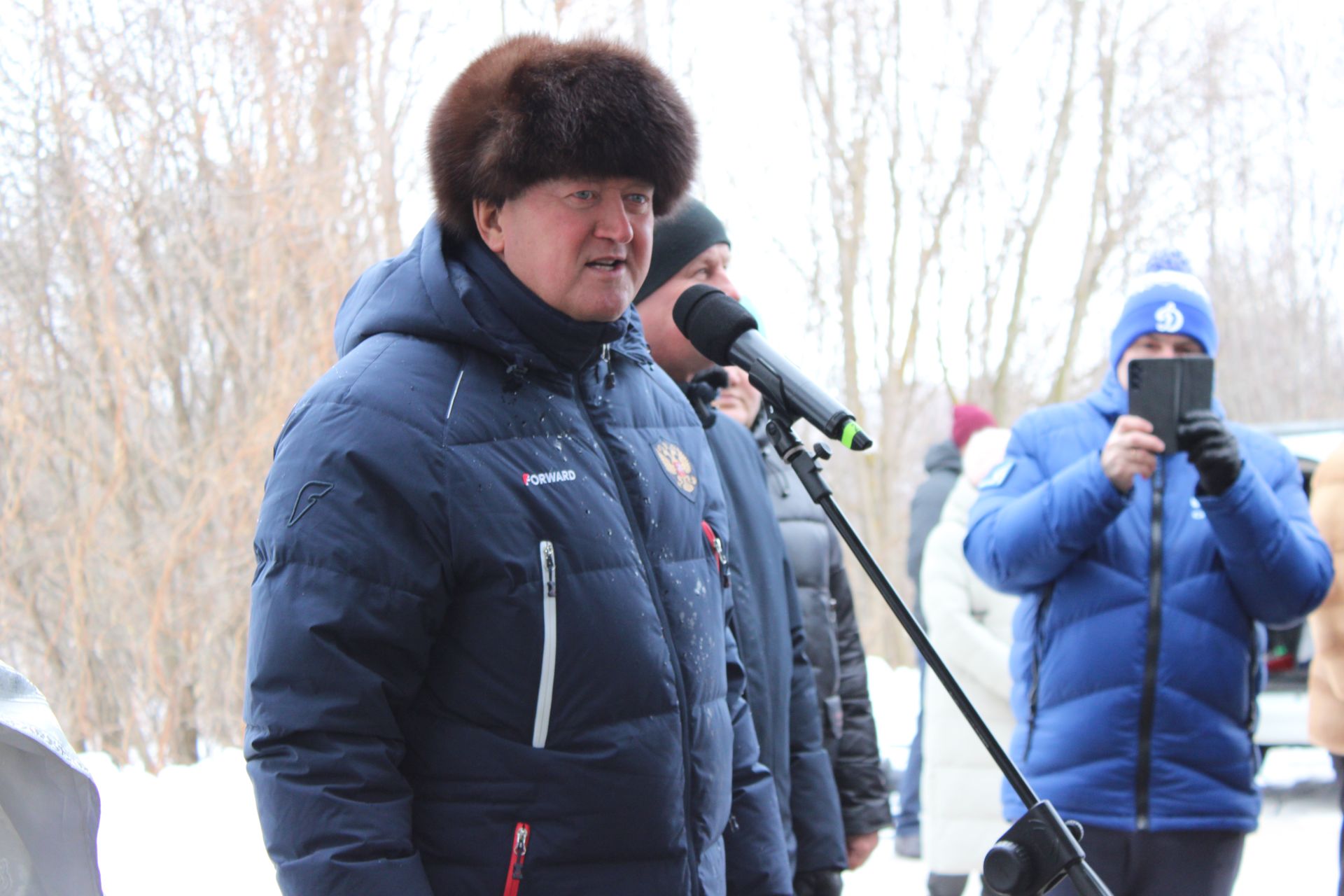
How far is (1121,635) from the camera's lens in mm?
3203

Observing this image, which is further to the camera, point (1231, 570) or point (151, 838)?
point (151, 838)

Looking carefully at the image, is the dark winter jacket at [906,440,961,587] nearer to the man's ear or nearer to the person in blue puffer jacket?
the person in blue puffer jacket

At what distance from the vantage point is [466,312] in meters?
2.01

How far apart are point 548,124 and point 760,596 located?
1263 millimetres

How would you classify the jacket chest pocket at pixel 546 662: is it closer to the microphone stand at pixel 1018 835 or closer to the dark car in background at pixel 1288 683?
the microphone stand at pixel 1018 835

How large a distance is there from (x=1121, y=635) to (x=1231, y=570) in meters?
0.30

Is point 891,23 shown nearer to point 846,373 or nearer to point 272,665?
point 846,373

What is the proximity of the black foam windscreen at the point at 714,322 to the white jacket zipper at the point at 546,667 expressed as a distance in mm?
507

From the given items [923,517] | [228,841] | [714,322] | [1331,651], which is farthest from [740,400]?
[923,517]

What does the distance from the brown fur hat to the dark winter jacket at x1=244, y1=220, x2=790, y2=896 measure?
108mm

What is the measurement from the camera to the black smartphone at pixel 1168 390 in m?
3.20

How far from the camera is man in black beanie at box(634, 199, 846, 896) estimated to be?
286 centimetres

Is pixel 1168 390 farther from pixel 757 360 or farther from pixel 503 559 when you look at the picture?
pixel 503 559

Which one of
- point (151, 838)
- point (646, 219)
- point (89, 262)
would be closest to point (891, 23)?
point (89, 262)
